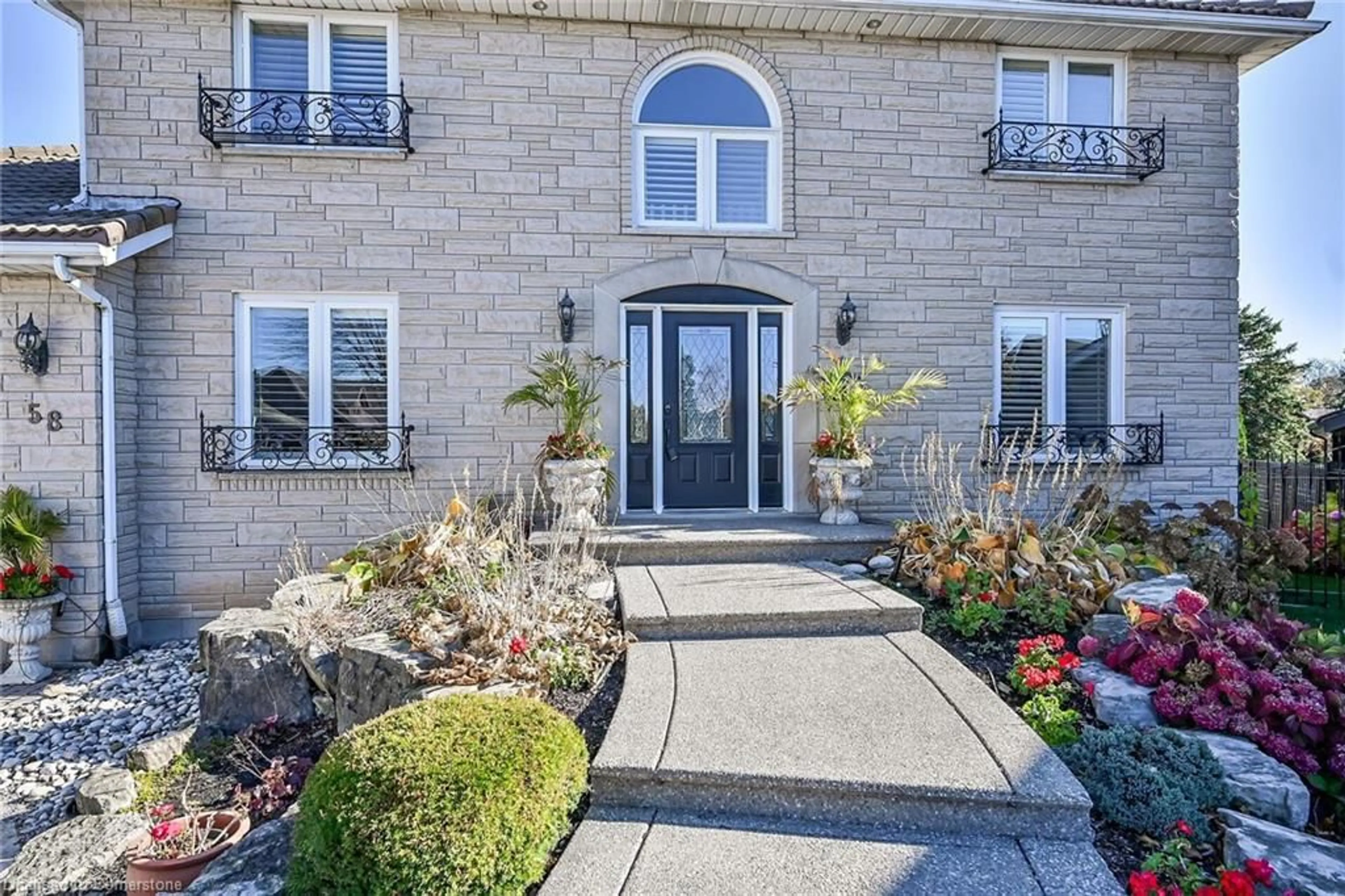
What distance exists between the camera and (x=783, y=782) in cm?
273

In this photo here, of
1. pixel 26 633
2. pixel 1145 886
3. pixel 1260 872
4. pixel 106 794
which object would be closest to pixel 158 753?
pixel 106 794

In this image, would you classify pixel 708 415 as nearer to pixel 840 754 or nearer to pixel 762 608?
pixel 762 608

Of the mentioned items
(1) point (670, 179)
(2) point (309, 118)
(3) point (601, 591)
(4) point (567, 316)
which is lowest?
(3) point (601, 591)

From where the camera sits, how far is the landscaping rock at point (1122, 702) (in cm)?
331

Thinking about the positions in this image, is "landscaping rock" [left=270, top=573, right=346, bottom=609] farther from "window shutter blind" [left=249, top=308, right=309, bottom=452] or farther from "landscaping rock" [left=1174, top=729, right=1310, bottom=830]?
"landscaping rock" [left=1174, top=729, right=1310, bottom=830]

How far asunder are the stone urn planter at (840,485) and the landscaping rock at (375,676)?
4.03 m

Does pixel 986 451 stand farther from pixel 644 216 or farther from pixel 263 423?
pixel 263 423

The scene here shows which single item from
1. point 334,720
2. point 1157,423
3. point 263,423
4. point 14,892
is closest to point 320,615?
point 334,720

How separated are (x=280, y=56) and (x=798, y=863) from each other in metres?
7.88

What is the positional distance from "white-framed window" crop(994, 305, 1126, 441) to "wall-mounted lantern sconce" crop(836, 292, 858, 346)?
65.6 inches

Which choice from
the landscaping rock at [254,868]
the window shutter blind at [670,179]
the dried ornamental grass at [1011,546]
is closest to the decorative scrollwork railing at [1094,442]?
the dried ornamental grass at [1011,546]

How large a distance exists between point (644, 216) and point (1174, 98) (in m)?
5.87

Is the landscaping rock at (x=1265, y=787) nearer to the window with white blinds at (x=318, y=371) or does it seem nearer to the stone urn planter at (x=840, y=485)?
the stone urn planter at (x=840, y=485)

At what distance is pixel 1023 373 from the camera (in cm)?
743
